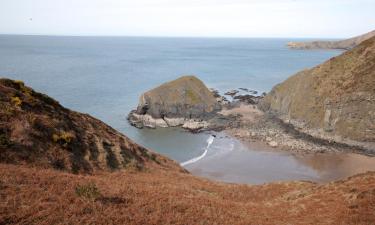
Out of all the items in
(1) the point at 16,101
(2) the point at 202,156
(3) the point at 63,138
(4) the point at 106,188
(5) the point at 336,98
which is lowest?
(2) the point at 202,156

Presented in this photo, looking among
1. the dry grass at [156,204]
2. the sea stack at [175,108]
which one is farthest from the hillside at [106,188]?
the sea stack at [175,108]

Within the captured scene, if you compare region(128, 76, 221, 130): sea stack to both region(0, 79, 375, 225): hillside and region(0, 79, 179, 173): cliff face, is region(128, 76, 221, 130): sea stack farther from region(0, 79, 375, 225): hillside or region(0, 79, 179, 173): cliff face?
region(0, 79, 179, 173): cliff face

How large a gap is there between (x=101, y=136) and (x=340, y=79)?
172 ft

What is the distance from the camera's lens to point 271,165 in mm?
47531

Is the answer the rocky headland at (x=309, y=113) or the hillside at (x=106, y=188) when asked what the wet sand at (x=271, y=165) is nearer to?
the rocky headland at (x=309, y=113)

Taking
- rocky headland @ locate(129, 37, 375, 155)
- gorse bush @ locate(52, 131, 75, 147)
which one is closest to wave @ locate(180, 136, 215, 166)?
rocky headland @ locate(129, 37, 375, 155)

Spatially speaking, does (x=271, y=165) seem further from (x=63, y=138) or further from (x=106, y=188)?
(x=106, y=188)

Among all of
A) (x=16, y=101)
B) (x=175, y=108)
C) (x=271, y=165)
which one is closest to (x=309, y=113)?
(x=271, y=165)

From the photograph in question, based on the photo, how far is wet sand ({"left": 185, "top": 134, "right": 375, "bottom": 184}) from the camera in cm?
4384

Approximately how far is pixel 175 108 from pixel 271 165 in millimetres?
26320

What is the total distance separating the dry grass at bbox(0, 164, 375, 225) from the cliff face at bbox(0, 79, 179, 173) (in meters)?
2.73

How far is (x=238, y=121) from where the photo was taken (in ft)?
222

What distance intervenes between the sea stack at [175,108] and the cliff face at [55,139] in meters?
33.8

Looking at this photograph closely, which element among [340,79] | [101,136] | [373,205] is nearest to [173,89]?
[340,79]
